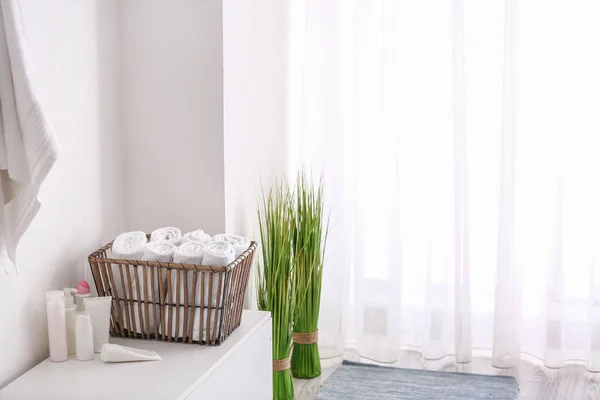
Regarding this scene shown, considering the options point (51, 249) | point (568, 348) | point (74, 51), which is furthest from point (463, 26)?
point (51, 249)

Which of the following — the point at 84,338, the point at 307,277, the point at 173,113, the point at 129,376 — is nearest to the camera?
the point at 129,376

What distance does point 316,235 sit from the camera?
268 cm

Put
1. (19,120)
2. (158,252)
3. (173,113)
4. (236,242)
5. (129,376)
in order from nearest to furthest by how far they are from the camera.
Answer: (19,120) → (129,376) → (158,252) → (236,242) → (173,113)

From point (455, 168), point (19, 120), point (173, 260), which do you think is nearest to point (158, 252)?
point (173, 260)

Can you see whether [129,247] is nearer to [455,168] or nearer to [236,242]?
[236,242]

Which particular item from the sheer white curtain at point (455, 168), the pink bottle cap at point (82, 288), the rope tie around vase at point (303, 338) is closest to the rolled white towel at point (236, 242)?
the pink bottle cap at point (82, 288)

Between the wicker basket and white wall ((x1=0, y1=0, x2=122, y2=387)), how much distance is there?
131 mm

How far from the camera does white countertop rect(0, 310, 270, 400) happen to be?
1513 mm

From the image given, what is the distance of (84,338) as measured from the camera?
67.1 inches

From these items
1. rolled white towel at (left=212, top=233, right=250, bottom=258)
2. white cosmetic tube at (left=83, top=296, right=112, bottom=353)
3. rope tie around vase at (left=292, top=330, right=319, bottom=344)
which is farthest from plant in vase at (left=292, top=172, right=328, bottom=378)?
white cosmetic tube at (left=83, top=296, right=112, bottom=353)

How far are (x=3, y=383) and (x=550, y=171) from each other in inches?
81.3

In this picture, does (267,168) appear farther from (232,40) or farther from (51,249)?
(51,249)

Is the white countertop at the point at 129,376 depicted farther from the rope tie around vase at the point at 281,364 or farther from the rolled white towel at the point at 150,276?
the rope tie around vase at the point at 281,364

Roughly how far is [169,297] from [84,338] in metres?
0.23
